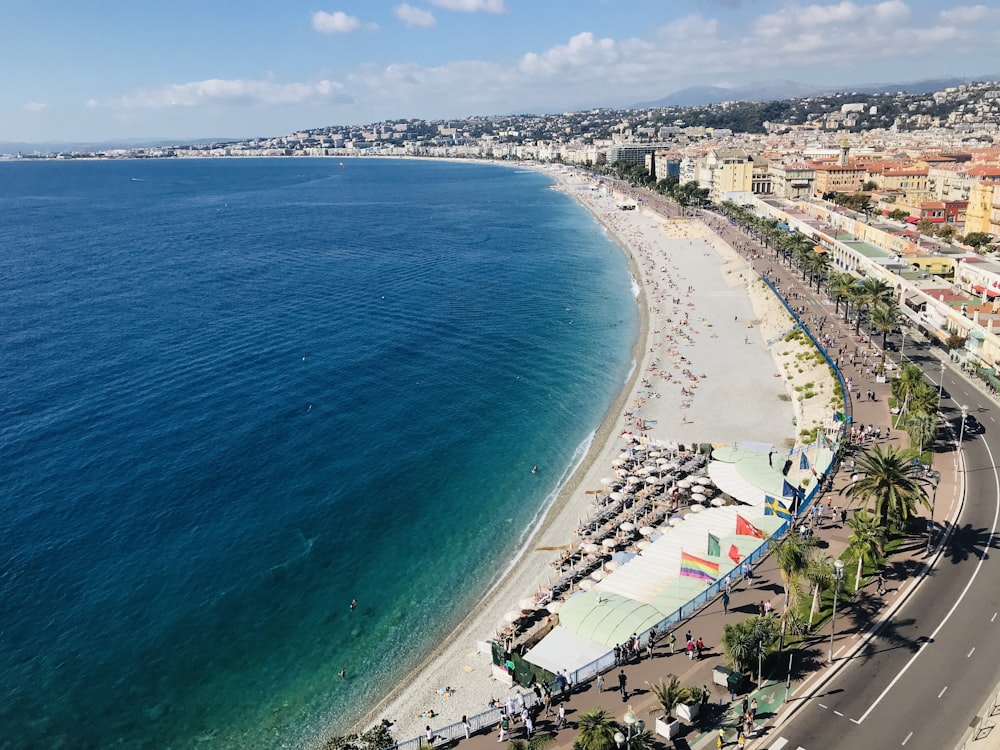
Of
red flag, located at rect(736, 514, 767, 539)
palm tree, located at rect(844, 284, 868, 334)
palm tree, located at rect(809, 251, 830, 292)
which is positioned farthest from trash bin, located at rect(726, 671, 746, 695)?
palm tree, located at rect(809, 251, 830, 292)

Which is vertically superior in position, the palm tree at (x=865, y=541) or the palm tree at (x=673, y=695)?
the palm tree at (x=865, y=541)

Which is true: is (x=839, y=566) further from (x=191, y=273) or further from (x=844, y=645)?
(x=191, y=273)

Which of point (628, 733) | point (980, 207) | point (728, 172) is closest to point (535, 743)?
point (628, 733)

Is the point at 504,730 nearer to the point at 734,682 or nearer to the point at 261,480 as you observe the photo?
the point at 734,682

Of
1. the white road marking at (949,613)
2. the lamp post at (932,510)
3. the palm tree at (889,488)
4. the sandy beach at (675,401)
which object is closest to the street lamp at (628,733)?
the white road marking at (949,613)

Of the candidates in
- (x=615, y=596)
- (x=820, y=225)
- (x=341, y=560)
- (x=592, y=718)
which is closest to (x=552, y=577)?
(x=615, y=596)

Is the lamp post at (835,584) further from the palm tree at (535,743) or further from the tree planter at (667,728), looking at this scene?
the palm tree at (535,743)

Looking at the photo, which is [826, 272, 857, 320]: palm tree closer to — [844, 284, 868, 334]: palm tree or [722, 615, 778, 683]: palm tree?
[844, 284, 868, 334]: palm tree
